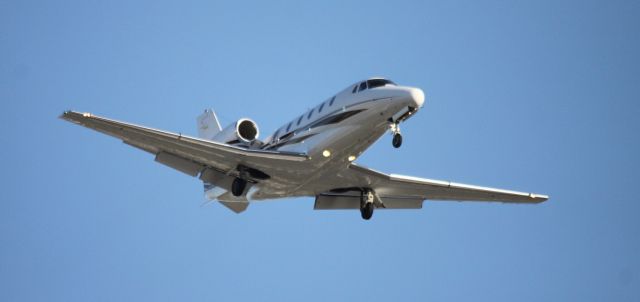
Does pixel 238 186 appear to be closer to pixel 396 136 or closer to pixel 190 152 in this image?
pixel 190 152

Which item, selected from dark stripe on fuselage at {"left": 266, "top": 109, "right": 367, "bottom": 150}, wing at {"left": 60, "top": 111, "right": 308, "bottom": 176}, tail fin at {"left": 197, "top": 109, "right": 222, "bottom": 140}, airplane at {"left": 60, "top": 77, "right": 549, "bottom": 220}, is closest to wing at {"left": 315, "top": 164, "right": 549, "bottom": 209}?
airplane at {"left": 60, "top": 77, "right": 549, "bottom": 220}

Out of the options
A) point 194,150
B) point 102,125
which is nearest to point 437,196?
point 194,150

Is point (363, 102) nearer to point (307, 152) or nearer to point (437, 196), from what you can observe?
point (307, 152)

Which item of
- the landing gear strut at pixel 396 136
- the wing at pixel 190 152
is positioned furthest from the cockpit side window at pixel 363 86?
the wing at pixel 190 152

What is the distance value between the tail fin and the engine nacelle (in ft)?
12.3

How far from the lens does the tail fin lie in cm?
2953

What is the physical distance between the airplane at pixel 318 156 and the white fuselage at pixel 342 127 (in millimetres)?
24

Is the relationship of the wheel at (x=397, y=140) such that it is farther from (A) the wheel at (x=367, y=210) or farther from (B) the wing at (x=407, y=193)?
(A) the wheel at (x=367, y=210)

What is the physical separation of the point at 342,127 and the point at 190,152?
4.01m

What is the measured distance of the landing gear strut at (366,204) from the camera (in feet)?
84.5

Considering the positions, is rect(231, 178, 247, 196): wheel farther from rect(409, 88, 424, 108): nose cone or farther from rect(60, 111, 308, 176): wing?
rect(409, 88, 424, 108): nose cone

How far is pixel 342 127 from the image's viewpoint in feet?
73.7

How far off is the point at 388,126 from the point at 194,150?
4.98 meters

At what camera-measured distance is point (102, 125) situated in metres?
21.7
